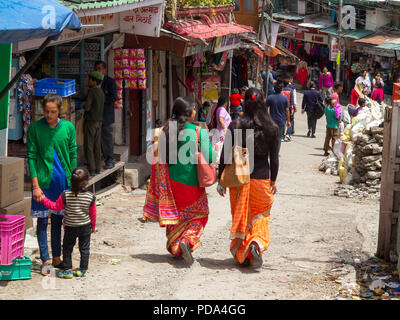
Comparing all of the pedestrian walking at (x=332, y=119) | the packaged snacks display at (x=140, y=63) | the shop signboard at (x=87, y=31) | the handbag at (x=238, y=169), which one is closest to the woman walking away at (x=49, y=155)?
the handbag at (x=238, y=169)

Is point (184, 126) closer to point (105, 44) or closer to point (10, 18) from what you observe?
point (10, 18)

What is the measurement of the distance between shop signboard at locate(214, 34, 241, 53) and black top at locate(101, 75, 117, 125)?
4.92 metres

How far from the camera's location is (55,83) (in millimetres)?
9602

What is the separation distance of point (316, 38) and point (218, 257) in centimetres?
3154

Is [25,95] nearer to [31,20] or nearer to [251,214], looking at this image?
[31,20]

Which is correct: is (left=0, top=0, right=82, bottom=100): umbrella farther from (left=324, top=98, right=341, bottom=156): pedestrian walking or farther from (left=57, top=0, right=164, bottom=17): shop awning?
(left=324, top=98, right=341, bottom=156): pedestrian walking

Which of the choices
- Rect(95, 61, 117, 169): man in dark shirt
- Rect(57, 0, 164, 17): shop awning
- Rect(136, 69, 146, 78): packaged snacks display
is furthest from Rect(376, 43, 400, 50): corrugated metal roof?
Rect(57, 0, 164, 17): shop awning

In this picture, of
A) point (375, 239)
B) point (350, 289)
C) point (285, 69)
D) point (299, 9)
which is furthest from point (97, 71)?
point (299, 9)

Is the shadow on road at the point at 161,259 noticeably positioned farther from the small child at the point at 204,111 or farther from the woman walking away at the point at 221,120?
the small child at the point at 204,111

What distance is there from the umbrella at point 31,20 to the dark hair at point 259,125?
6.55 feet

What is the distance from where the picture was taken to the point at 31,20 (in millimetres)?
5879

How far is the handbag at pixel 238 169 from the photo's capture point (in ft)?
23.2

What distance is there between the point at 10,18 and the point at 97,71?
16.8 feet

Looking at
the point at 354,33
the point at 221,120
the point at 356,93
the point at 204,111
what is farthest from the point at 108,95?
the point at 354,33
